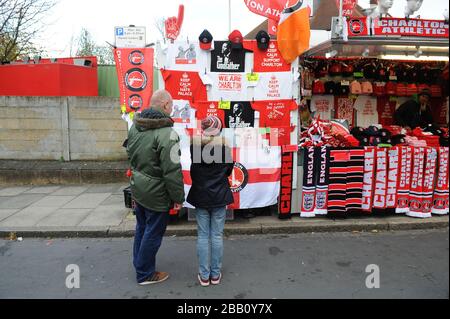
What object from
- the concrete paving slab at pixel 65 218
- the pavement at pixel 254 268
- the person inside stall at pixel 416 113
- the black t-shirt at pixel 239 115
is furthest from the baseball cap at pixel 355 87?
the concrete paving slab at pixel 65 218

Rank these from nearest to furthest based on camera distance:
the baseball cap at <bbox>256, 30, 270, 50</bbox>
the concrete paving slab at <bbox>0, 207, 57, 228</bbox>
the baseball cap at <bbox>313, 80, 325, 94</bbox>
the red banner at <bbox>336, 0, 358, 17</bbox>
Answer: the baseball cap at <bbox>256, 30, 270, 50</bbox>, the concrete paving slab at <bbox>0, 207, 57, 228</bbox>, the red banner at <bbox>336, 0, 358, 17</bbox>, the baseball cap at <bbox>313, 80, 325, 94</bbox>

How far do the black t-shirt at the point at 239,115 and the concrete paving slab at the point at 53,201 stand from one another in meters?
3.51

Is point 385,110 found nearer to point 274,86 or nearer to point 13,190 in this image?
point 274,86

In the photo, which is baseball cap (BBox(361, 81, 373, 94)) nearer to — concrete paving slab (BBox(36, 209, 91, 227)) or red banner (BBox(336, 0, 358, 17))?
red banner (BBox(336, 0, 358, 17))

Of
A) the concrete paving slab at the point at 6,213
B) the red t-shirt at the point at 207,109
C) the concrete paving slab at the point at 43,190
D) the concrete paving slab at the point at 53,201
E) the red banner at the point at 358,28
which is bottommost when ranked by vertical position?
the concrete paving slab at the point at 6,213

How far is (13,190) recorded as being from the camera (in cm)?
759

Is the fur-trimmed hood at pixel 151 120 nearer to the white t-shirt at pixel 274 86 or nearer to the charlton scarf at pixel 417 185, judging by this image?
the white t-shirt at pixel 274 86

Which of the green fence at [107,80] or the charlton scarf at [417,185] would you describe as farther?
the green fence at [107,80]

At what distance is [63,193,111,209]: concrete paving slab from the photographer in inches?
252

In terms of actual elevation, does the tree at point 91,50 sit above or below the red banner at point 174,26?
above

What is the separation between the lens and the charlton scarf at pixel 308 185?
17.5 ft

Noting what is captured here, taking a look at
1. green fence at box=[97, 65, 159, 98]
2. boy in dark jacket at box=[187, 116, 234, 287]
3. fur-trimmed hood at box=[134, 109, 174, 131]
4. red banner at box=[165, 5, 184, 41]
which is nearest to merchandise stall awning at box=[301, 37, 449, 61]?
red banner at box=[165, 5, 184, 41]

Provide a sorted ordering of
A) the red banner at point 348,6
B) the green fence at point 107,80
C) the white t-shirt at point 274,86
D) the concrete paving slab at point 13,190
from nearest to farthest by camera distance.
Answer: the white t-shirt at point 274,86 → the red banner at point 348,6 → the concrete paving slab at point 13,190 → the green fence at point 107,80

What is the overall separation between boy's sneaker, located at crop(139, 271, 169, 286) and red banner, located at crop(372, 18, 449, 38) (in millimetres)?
4153
